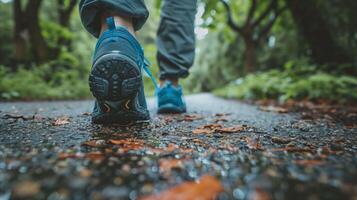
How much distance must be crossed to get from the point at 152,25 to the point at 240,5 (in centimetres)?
848

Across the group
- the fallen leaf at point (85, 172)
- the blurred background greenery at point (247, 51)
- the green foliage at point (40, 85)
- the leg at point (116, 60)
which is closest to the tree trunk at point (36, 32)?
the blurred background greenery at point (247, 51)

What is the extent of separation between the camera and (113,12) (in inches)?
44.8

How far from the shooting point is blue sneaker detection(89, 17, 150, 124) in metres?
1.00

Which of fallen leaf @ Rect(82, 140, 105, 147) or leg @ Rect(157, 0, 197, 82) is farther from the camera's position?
leg @ Rect(157, 0, 197, 82)

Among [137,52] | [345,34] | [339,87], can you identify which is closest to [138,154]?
[137,52]

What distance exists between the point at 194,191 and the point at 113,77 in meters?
0.63

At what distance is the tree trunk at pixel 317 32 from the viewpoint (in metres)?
4.05

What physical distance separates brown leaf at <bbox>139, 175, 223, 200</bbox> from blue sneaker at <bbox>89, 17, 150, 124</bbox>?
1.90ft

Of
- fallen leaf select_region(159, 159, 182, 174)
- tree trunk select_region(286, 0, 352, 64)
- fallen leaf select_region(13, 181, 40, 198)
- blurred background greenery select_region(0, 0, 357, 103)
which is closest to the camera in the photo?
fallen leaf select_region(13, 181, 40, 198)

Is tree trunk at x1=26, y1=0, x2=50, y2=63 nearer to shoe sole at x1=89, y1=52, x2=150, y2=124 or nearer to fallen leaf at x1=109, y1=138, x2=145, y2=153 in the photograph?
shoe sole at x1=89, y1=52, x2=150, y2=124

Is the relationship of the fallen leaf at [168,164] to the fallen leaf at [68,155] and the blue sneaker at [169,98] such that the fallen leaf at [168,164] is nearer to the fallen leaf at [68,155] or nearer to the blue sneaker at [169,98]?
the fallen leaf at [68,155]

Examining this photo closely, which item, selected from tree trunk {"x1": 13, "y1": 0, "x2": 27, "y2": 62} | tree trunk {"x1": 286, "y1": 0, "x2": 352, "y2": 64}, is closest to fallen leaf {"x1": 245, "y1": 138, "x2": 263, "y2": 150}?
tree trunk {"x1": 286, "y1": 0, "x2": 352, "y2": 64}

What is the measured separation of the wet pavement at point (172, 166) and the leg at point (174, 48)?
767mm

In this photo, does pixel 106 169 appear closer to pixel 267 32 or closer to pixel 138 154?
pixel 138 154
